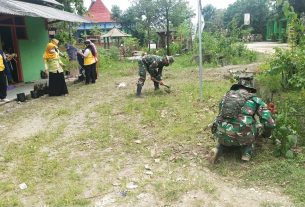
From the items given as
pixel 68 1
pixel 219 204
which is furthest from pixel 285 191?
pixel 68 1

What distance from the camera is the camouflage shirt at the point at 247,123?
429 centimetres

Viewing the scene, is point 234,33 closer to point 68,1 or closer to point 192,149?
point 68,1

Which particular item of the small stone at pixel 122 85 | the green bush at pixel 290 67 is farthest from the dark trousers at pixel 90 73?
the green bush at pixel 290 67

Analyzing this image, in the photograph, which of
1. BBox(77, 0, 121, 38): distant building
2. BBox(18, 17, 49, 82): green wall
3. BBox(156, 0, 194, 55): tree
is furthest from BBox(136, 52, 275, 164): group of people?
BBox(77, 0, 121, 38): distant building

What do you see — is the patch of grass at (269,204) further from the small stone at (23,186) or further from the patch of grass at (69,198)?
the small stone at (23,186)

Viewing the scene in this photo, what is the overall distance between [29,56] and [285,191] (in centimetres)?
1050

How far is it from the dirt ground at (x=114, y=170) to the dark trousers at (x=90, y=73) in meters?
3.74

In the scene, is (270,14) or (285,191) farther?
(270,14)

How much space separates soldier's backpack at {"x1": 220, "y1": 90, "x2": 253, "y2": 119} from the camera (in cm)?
427

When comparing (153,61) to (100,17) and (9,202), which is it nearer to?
(9,202)

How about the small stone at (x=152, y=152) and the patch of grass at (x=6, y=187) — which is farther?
the small stone at (x=152, y=152)

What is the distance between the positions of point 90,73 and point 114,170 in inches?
287

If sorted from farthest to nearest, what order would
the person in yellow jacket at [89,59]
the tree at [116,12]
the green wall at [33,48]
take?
the tree at [116,12], the green wall at [33,48], the person in yellow jacket at [89,59]

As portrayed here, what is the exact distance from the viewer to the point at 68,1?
17922mm
